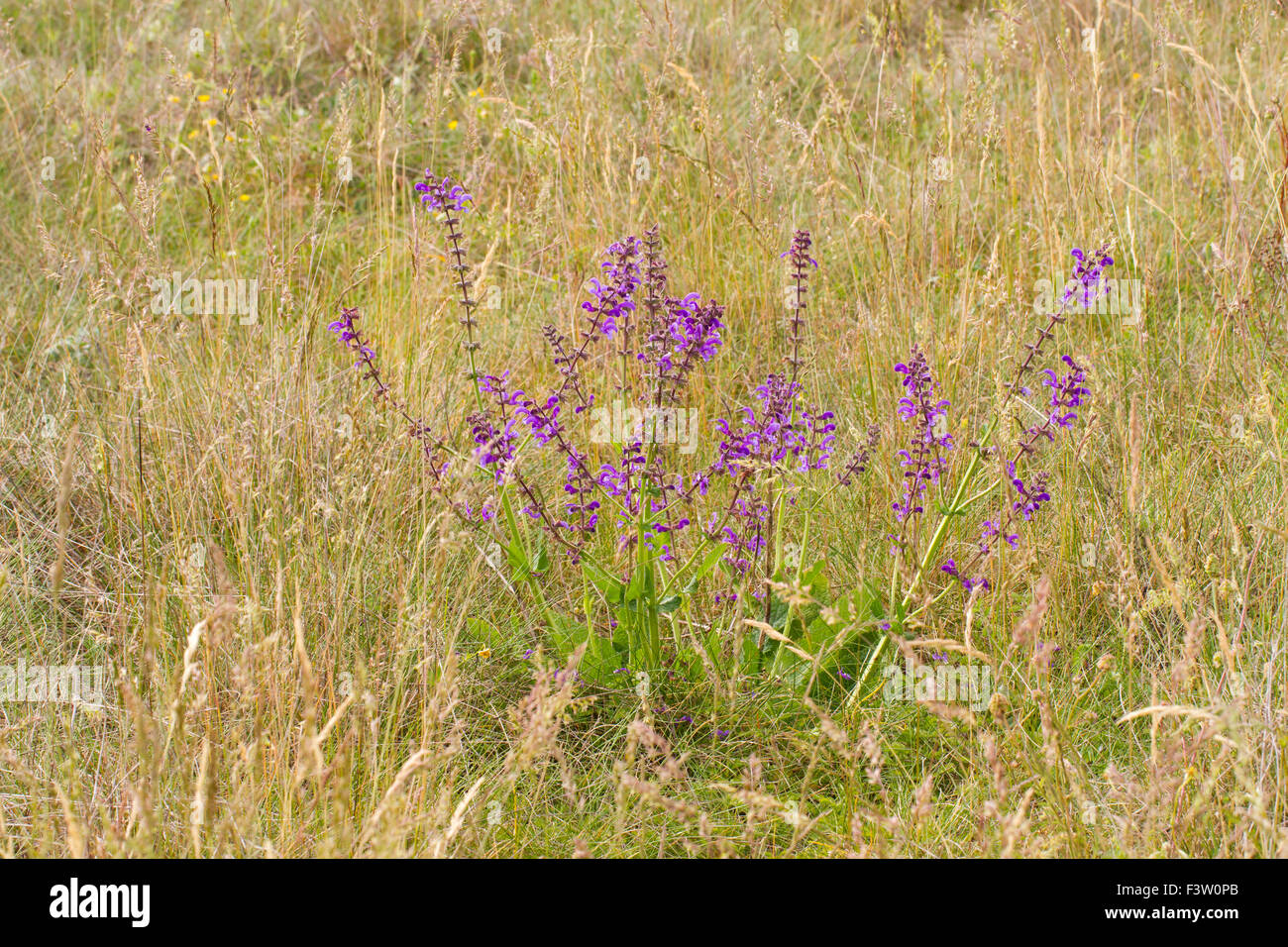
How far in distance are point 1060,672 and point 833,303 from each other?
1.38 m

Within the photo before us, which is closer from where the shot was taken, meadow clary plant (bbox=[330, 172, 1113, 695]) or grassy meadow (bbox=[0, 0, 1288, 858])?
grassy meadow (bbox=[0, 0, 1288, 858])

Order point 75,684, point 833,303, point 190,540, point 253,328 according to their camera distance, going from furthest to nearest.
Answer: point 833,303 < point 253,328 < point 190,540 < point 75,684

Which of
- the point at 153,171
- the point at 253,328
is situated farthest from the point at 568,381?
the point at 153,171

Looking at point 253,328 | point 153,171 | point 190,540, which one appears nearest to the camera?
point 190,540

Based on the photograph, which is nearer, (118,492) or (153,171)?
(118,492)

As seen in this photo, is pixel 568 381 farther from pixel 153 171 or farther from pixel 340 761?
pixel 153 171

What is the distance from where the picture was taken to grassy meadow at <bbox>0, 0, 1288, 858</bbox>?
5.26 feet

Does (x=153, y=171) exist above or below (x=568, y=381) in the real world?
above

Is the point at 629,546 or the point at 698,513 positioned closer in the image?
the point at 629,546

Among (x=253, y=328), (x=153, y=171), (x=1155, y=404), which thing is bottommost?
(x=1155, y=404)

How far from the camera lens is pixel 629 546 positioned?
81.4 inches

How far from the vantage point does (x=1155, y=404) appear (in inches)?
105

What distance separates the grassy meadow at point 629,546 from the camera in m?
1.60

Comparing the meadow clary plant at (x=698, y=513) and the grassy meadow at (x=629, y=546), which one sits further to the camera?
the meadow clary plant at (x=698, y=513)
